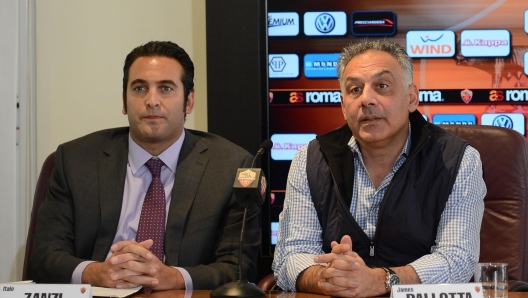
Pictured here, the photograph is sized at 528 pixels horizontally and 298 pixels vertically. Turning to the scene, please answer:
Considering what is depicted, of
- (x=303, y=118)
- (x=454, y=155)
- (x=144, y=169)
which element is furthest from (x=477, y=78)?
(x=144, y=169)

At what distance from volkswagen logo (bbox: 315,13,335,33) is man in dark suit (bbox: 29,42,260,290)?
0.94 m

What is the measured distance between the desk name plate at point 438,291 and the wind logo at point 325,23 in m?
2.05

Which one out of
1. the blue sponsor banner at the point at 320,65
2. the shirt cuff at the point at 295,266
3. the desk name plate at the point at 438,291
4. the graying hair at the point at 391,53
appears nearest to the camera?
the desk name plate at the point at 438,291

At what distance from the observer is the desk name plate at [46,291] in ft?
5.44

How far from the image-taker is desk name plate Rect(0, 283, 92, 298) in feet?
5.44

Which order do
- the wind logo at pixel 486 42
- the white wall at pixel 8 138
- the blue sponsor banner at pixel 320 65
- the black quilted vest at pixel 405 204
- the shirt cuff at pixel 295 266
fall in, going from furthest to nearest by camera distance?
the white wall at pixel 8 138 < the blue sponsor banner at pixel 320 65 < the wind logo at pixel 486 42 < the black quilted vest at pixel 405 204 < the shirt cuff at pixel 295 266

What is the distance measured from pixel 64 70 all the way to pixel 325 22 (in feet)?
4.84

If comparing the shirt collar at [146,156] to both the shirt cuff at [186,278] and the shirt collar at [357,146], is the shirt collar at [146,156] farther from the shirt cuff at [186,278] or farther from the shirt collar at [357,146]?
the shirt collar at [357,146]

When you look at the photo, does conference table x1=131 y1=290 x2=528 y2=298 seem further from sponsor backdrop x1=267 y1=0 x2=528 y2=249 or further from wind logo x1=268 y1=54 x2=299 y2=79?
wind logo x1=268 y1=54 x2=299 y2=79

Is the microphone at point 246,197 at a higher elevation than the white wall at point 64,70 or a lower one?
lower

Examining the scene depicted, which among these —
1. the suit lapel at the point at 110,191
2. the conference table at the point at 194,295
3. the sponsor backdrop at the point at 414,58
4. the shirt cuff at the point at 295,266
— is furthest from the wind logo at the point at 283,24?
the conference table at the point at 194,295

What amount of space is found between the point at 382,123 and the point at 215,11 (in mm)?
1394

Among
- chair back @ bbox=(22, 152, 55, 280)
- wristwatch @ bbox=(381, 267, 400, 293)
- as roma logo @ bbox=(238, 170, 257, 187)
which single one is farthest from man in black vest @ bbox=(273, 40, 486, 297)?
chair back @ bbox=(22, 152, 55, 280)

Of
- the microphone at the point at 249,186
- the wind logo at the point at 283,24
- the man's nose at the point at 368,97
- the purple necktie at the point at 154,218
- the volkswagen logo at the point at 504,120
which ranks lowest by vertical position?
the purple necktie at the point at 154,218
